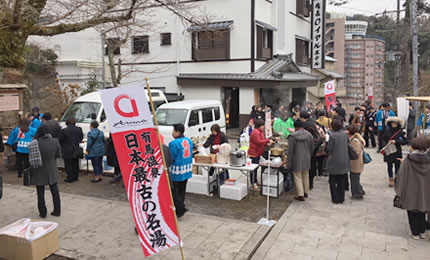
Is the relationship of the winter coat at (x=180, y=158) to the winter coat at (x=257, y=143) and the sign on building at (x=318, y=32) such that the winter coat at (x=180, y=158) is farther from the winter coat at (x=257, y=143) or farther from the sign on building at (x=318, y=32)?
the sign on building at (x=318, y=32)

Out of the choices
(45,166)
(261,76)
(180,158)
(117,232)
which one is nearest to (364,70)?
(261,76)

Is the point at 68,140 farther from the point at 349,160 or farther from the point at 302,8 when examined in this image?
the point at 302,8

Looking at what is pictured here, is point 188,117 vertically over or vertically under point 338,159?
over

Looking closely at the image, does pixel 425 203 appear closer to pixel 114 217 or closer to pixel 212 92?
pixel 114 217

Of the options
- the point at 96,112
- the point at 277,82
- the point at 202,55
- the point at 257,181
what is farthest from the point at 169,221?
the point at 202,55

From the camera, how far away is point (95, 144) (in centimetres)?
912

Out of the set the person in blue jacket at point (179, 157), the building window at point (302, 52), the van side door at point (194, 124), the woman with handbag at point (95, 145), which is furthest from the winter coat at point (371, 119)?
the building window at point (302, 52)

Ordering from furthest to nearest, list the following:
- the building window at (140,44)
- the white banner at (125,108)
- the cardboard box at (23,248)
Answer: the building window at (140,44), the cardboard box at (23,248), the white banner at (125,108)

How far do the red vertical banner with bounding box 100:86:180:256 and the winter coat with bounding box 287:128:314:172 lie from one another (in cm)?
363

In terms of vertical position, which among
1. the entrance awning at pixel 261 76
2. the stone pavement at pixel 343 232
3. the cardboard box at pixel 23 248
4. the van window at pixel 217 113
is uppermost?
the entrance awning at pixel 261 76

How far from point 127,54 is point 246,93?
823cm

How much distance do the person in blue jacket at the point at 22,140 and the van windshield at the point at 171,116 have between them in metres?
4.22

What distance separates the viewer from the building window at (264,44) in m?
18.8

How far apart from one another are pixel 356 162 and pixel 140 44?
16.6 m
